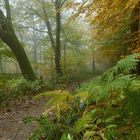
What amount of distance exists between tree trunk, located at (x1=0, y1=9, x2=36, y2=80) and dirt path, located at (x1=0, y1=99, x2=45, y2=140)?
9.86 ft

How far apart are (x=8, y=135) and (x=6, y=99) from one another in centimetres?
332

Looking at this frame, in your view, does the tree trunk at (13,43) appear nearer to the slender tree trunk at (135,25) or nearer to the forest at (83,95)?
the forest at (83,95)

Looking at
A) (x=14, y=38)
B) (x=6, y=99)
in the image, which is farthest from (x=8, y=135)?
(x=14, y=38)

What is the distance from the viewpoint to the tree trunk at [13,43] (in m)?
11.9

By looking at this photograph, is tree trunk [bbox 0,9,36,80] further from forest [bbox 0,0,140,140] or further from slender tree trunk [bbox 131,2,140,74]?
slender tree trunk [bbox 131,2,140,74]

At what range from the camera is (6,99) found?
931 centimetres

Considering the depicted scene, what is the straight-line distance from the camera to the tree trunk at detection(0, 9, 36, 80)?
11.9m

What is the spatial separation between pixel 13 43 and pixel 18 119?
538cm

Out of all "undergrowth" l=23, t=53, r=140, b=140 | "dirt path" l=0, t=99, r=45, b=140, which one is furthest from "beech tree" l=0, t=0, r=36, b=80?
"undergrowth" l=23, t=53, r=140, b=140

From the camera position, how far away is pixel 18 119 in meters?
7.50

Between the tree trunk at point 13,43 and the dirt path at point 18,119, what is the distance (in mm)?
3006

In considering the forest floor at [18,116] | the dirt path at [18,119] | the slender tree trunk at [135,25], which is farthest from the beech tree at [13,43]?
the slender tree trunk at [135,25]

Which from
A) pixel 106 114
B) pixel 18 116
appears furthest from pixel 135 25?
pixel 106 114

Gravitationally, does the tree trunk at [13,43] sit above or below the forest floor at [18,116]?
above
